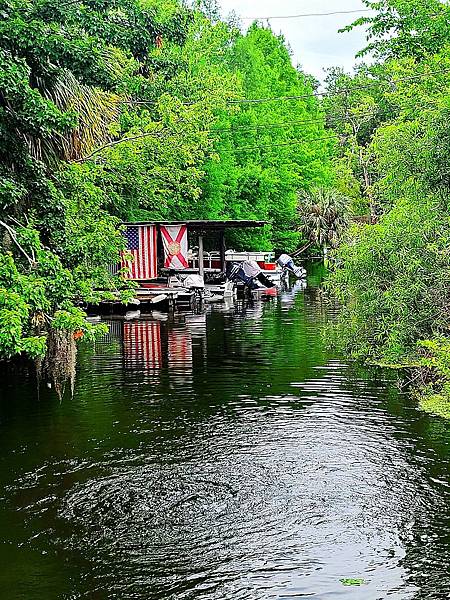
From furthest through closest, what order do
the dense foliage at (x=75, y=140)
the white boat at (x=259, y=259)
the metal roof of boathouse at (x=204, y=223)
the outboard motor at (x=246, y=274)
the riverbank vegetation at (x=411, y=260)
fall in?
the white boat at (x=259, y=259) → the outboard motor at (x=246, y=274) → the metal roof of boathouse at (x=204, y=223) → the riverbank vegetation at (x=411, y=260) → the dense foliage at (x=75, y=140)

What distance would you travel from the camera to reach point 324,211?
55250 mm

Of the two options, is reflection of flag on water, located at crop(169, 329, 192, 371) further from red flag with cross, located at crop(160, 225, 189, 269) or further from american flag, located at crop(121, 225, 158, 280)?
red flag with cross, located at crop(160, 225, 189, 269)

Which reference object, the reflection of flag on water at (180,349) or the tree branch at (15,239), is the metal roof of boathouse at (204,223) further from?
the tree branch at (15,239)

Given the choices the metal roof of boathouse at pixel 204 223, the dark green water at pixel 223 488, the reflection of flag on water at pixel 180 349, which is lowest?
the dark green water at pixel 223 488

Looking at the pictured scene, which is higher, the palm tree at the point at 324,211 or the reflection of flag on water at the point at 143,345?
the palm tree at the point at 324,211

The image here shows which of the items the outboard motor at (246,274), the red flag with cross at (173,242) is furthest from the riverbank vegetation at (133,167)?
the outboard motor at (246,274)

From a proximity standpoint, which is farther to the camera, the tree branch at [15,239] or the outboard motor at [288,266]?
the outboard motor at [288,266]

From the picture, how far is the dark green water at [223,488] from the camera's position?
8359 mm

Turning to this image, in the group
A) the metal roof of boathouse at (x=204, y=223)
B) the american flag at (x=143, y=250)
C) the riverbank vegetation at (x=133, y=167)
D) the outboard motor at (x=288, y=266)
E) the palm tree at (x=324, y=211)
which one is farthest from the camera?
the palm tree at (x=324, y=211)

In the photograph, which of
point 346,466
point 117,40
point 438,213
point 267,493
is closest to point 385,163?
point 438,213

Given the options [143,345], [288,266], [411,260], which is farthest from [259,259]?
[411,260]

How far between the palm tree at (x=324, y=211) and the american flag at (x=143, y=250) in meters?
21.4

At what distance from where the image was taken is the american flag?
35.6m

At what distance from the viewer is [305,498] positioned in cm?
1047
